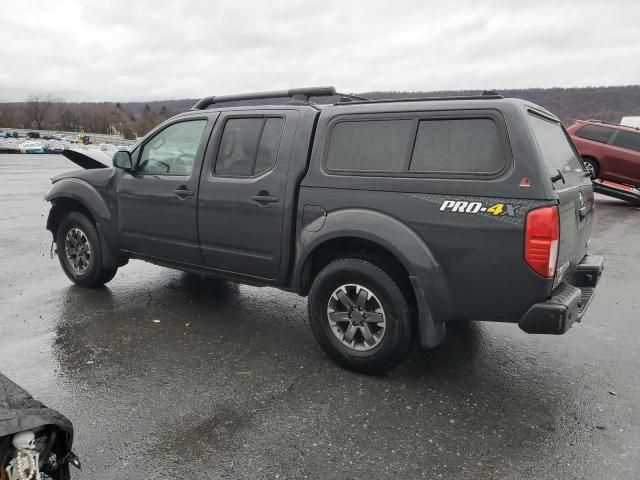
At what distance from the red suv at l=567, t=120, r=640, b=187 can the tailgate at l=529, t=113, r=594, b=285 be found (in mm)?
10262

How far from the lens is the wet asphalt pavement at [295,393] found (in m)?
2.72

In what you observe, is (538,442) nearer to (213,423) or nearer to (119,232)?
(213,423)

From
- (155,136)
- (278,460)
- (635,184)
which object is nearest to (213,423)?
(278,460)

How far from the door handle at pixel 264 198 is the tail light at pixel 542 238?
1901 mm

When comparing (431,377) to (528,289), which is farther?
(431,377)

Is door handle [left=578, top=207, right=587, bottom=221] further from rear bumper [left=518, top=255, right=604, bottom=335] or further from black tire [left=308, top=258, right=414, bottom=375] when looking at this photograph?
black tire [left=308, top=258, right=414, bottom=375]

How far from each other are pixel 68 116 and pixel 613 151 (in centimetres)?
11452

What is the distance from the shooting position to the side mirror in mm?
4945

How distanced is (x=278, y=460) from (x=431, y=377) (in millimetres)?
1436

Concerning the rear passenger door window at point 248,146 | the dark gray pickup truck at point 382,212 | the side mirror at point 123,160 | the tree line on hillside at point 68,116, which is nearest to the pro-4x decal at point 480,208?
the dark gray pickup truck at point 382,212

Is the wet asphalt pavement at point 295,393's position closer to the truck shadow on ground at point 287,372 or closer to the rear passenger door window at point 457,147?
A: the truck shadow on ground at point 287,372

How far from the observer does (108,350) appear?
13.2 ft

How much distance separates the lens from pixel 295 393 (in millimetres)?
3422

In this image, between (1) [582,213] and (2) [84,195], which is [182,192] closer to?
(2) [84,195]
